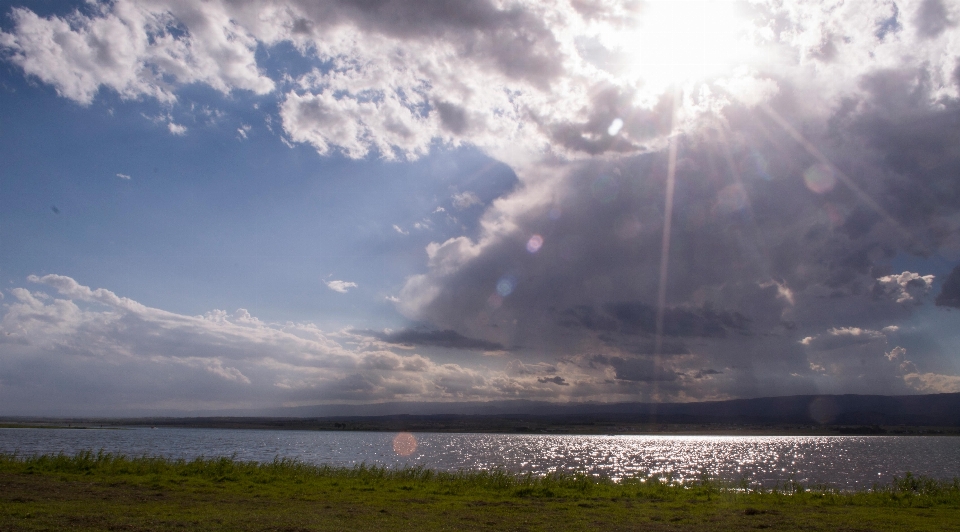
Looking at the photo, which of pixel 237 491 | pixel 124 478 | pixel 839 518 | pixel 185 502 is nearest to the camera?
pixel 839 518

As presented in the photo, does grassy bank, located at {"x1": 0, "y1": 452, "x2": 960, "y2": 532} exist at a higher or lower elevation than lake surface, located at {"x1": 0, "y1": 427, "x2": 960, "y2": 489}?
higher

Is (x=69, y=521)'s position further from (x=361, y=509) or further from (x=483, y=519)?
(x=483, y=519)

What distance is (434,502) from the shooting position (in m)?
27.6

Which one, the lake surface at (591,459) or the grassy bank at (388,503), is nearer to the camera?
the grassy bank at (388,503)

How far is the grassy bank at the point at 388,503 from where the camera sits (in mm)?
20875

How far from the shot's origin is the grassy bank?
822 inches

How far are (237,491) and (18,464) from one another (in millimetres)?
17774

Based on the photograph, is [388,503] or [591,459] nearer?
[388,503]

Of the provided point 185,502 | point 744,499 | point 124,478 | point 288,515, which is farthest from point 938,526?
point 124,478

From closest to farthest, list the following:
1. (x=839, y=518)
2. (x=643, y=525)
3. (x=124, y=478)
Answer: (x=643, y=525), (x=839, y=518), (x=124, y=478)

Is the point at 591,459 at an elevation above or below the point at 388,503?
below

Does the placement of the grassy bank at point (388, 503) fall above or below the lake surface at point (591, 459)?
above

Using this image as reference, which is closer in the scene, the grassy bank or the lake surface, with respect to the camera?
the grassy bank

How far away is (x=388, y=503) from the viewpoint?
26812 mm
